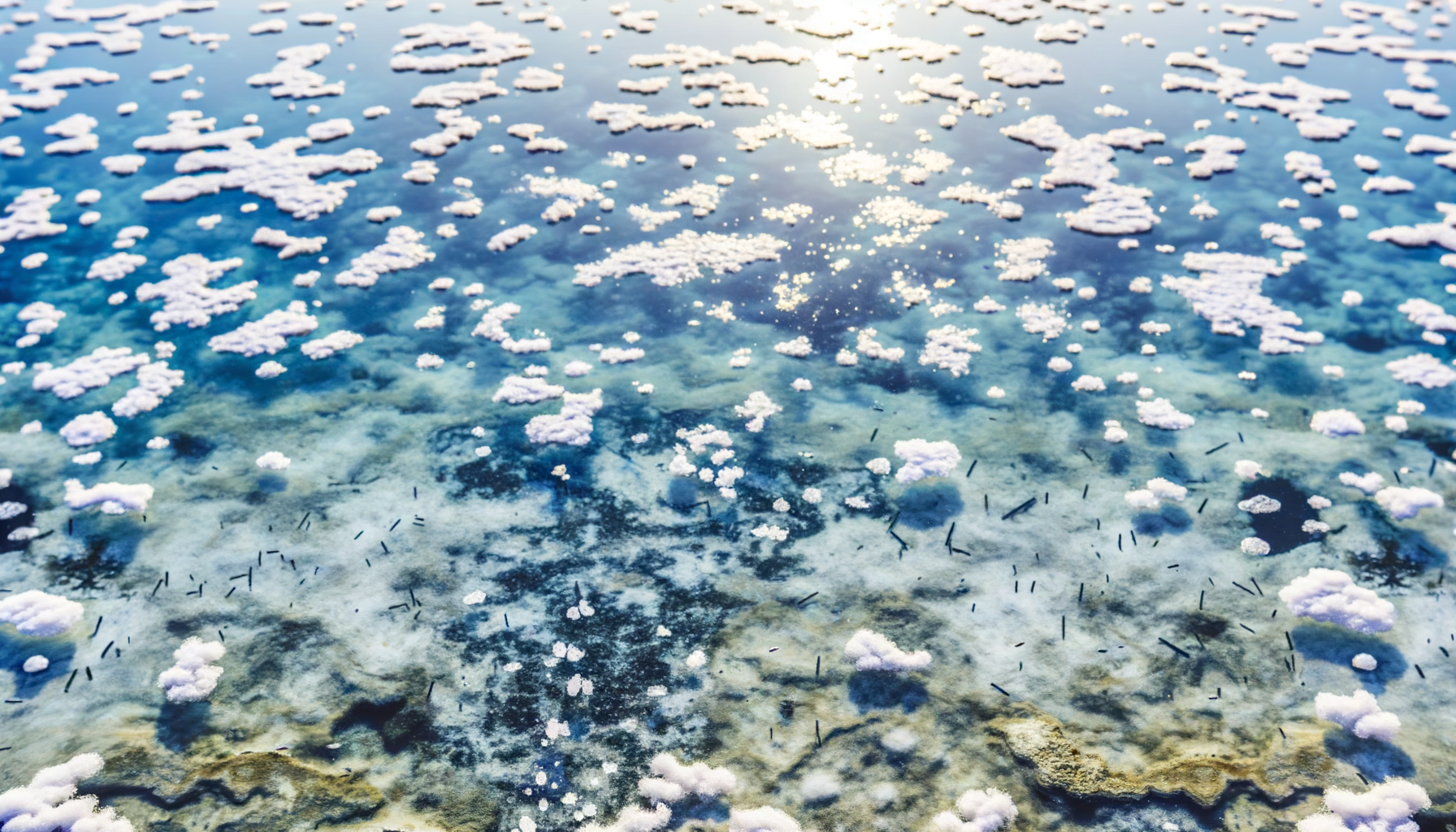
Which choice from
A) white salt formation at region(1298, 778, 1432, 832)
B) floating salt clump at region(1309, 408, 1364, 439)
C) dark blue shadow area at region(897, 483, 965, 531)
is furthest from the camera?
floating salt clump at region(1309, 408, 1364, 439)

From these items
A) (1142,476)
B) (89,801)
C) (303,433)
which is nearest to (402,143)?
(303,433)

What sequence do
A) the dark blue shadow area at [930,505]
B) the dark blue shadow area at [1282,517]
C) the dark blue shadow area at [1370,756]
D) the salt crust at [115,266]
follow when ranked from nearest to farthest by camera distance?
the dark blue shadow area at [1370,756]
the dark blue shadow area at [1282,517]
the dark blue shadow area at [930,505]
the salt crust at [115,266]

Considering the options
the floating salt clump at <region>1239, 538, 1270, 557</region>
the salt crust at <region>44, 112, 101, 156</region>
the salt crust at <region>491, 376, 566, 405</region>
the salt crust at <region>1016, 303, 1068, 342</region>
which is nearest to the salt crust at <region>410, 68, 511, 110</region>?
the salt crust at <region>44, 112, 101, 156</region>

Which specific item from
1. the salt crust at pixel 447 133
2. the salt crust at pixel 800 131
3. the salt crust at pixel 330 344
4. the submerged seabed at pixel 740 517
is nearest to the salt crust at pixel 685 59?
the salt crust at pixel 800 131

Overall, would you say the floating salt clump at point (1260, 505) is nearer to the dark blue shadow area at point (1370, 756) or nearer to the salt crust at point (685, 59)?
the dark blue shadow area at point (1370, 756)

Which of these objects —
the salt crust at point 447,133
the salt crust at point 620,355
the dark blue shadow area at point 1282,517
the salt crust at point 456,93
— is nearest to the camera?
the dark blue shadow area at point 1282,517

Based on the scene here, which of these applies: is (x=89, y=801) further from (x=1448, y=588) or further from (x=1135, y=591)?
(x=1448, y=588)

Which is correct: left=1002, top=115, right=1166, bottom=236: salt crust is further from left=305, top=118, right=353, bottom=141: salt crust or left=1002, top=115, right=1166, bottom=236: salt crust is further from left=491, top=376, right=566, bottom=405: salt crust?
left=305, top=118, right=353, bottom=141: salt crust
